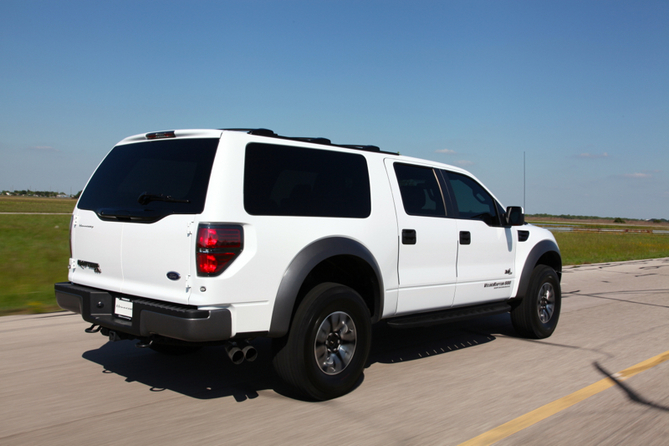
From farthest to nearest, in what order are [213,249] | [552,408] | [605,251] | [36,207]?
[36,207] < [605,251] < [552,408] < [213,249]

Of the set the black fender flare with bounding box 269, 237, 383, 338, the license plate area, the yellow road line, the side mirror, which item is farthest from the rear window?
the side mirror

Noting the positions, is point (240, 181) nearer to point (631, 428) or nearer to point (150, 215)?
point (150, 215)

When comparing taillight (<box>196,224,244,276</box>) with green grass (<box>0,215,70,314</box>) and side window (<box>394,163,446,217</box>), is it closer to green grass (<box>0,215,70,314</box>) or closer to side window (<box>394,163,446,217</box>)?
side window (<box>394,163,446,217</box>)

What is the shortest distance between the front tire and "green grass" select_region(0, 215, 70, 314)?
4.94 m

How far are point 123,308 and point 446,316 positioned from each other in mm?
2942

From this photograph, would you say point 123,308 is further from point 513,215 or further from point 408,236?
point 513,215

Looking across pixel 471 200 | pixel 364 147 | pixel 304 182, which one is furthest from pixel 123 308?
pixel 471 200

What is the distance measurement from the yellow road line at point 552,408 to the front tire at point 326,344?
3.82 ft

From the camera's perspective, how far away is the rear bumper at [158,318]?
11.9 feet

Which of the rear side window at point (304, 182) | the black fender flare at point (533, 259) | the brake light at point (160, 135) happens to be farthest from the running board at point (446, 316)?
the brake light at point (160, 135)

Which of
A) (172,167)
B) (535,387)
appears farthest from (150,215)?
(535,387)

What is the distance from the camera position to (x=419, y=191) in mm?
5441

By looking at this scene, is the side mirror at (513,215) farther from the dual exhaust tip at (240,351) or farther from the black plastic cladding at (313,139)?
the dual exhaust tip at (240,351)

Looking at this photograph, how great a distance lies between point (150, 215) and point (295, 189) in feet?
3.49
